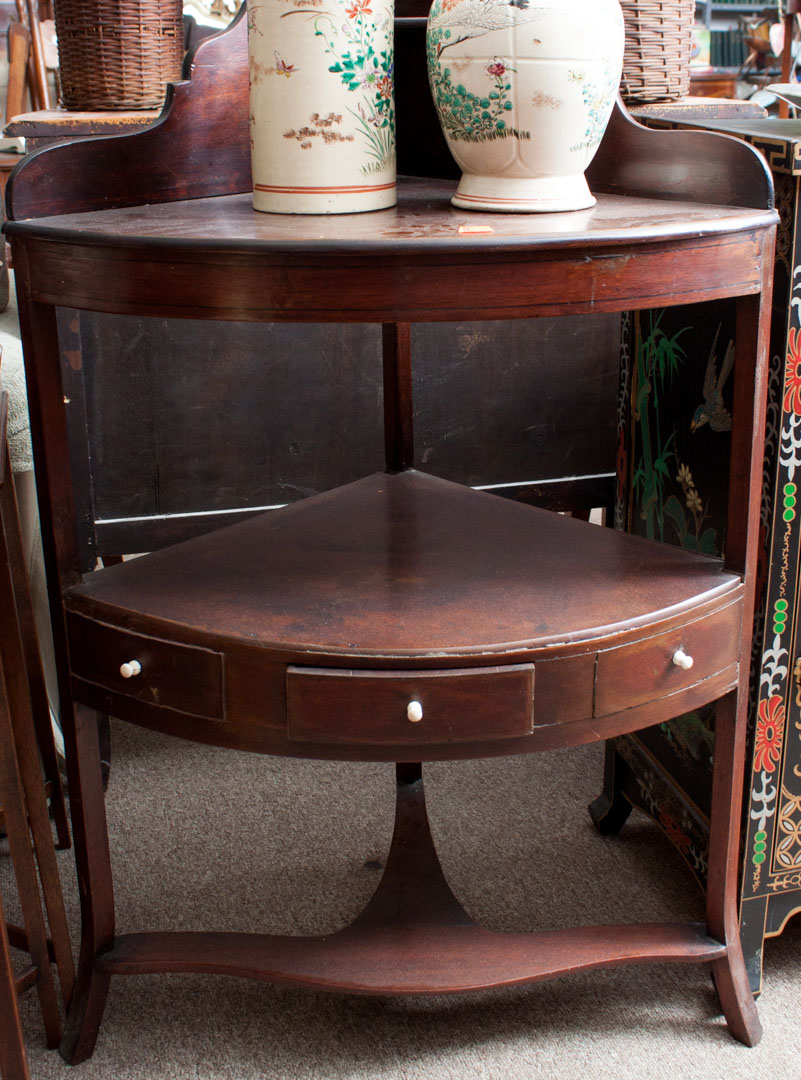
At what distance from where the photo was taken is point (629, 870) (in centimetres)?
154

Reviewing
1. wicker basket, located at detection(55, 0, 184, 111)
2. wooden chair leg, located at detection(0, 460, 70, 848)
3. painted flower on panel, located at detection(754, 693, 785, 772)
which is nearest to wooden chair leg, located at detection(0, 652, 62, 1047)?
wooden chair leg, located at detection(0, 460, 70, 848)

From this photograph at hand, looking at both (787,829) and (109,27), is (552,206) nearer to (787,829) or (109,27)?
(787,829)

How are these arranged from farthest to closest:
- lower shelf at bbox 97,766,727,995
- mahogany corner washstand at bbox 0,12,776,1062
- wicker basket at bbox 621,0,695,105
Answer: wicker basket at bbox 621,0,695,105 < lower shelf at bbox 97,766,727,995 < mahogany corner washstand at bbox 0,12,776,1062

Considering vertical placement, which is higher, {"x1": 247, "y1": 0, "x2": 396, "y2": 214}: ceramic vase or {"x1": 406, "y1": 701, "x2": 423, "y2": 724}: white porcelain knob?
{"x1": 247, "y1": 0, "x2": 396, "y2": 214}: ceramic vase

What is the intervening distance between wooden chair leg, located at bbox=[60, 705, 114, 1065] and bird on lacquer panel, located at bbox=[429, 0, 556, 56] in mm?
739

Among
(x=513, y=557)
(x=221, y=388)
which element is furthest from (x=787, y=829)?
(x=221, y=388)

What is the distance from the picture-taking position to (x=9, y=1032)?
3.38 ft

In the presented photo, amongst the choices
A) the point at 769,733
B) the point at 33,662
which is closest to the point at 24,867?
the point at 33,662

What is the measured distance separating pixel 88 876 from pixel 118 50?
4.88ft

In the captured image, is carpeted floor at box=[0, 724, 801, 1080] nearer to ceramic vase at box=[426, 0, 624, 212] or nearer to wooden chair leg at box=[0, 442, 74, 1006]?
wooden chair leg at box=[0, 442, 74, 1006]

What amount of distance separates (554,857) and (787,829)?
38cm

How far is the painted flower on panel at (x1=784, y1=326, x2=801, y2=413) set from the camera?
3.65 feet

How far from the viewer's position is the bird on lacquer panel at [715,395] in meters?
1.23

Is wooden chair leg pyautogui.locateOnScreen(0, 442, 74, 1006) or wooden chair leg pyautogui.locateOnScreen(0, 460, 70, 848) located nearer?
wooden chair leg pyautogui.locateOnScreen(0, 442, 74, 1006)
